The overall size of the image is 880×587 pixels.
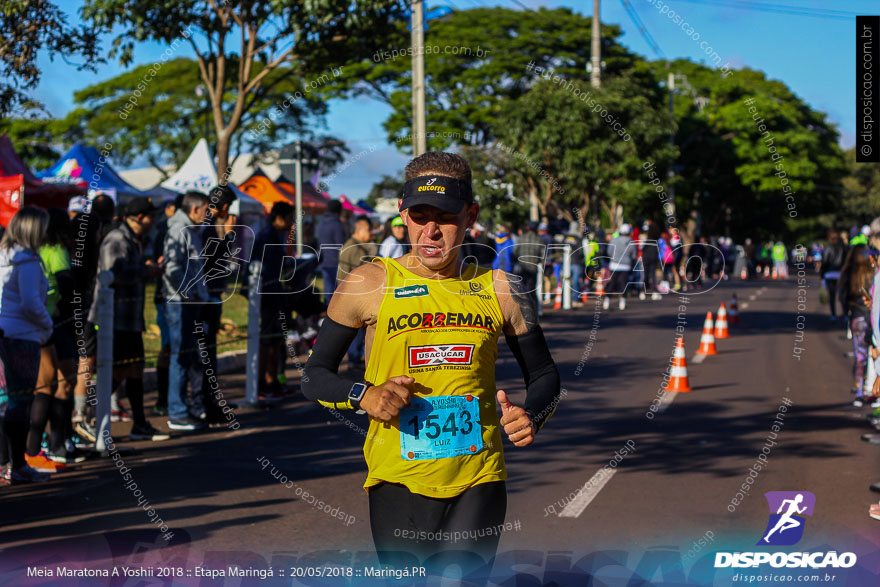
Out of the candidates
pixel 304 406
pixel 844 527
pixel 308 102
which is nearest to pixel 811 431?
pixel 844 527

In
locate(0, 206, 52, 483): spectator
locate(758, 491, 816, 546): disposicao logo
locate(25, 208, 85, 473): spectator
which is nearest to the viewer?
locate(758, 491, 816, 546): disposicao logo

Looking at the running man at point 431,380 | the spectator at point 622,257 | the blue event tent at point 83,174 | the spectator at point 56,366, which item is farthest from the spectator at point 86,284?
the spectator at point 622,257

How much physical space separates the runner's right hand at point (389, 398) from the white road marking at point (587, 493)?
3.50 metres

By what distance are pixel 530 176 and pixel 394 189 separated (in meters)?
→ 3.50

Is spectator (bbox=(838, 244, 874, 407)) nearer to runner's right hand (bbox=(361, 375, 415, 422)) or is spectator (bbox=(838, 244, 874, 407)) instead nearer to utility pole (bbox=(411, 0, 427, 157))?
utility pole (bbox=(411, 0, 427, 157))

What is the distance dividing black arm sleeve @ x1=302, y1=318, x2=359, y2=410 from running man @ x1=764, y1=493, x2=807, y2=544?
3.54 m

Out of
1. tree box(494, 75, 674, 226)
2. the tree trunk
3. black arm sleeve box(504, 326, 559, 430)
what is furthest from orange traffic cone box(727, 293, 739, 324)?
black arm sleeve box(504, 326, 559, 430)

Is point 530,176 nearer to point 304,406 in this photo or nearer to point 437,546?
point 304,406

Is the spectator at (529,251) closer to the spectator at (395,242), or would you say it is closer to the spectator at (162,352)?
the spectator at (395,242)

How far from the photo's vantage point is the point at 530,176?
24.7m

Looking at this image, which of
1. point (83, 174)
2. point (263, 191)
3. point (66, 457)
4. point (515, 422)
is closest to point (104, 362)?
point (66, 457)

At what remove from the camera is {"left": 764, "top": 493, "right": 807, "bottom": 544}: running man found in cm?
596

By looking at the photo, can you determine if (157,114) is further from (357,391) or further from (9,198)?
(357,391)

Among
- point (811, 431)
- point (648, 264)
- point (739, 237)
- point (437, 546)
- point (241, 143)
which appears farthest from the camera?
point (739, 237)
